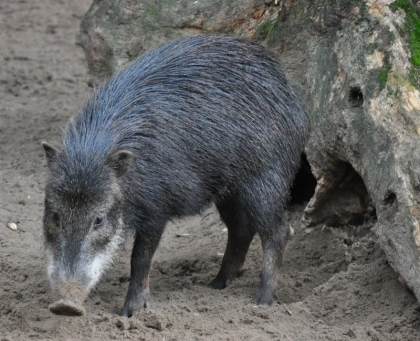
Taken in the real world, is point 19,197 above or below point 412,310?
below

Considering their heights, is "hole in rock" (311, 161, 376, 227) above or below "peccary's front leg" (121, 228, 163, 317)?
above

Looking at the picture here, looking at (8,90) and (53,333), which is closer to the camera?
(53,333)

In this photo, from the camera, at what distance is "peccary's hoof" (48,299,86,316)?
514cm

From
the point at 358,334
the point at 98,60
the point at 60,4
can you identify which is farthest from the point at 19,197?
the point at 60,4

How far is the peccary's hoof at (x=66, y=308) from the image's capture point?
5.14m

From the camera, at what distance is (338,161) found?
6793 millimetres

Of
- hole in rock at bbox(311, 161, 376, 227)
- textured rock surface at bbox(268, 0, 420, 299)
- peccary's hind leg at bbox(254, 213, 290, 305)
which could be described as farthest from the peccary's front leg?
hole in rock at bbox(311, 161, 376, 227)

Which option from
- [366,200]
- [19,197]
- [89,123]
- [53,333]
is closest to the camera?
[53,333]

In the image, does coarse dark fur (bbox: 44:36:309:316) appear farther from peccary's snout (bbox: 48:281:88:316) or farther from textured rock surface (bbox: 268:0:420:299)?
peccary's snout (bbox: 48:281:88:316)

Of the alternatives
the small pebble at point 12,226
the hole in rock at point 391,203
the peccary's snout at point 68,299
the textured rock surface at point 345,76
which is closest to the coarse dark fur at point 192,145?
the textured rock surface at point 345,76

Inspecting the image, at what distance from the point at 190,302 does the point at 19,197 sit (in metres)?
2.72

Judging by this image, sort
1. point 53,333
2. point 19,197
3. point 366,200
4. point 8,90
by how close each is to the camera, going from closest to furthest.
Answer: point 53,333, point 366,200, point 19,197, point 8,90

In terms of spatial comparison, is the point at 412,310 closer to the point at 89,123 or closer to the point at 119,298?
the point at 119,298

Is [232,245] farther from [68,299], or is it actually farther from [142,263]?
[68,299]
